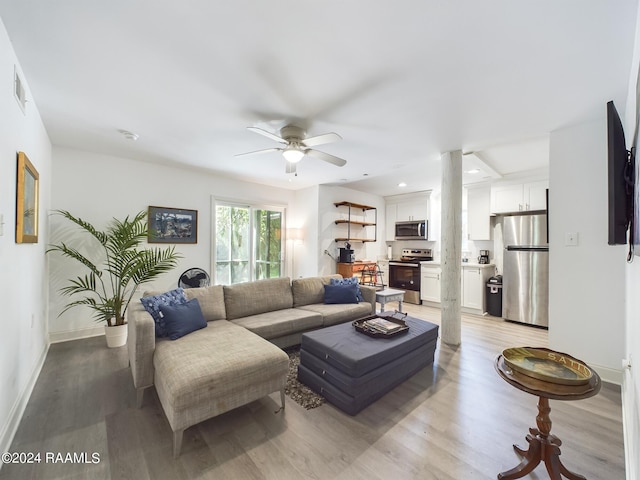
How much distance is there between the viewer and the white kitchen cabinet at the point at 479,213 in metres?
5.02

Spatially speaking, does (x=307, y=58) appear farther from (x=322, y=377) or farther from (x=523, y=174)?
(x=523, y=174)

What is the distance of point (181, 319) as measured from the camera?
233cm

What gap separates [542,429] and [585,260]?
2018 mm

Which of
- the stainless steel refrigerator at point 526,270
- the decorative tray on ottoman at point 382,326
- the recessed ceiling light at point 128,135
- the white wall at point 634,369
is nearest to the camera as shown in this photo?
the white wall at point 634,369

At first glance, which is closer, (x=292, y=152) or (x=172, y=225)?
(x=292, y=152)

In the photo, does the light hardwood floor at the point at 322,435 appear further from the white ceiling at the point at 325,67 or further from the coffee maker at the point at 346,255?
the coffee maker at the point at 346,255

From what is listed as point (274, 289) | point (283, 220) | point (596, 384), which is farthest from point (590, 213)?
point (283, 220)

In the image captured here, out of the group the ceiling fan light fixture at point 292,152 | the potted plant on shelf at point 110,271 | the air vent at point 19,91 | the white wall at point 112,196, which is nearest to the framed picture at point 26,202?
the air vent at point 19,91

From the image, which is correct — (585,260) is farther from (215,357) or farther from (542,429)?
(215,357)

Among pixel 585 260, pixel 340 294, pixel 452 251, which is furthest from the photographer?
pixel 340 294

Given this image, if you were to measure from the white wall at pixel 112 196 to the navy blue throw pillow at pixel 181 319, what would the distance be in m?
2.07

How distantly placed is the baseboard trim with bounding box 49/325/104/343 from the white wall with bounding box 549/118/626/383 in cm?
550

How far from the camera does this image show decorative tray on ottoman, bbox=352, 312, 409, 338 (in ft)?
7.94

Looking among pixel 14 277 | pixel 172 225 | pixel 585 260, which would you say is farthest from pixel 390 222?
pixel 14 277
